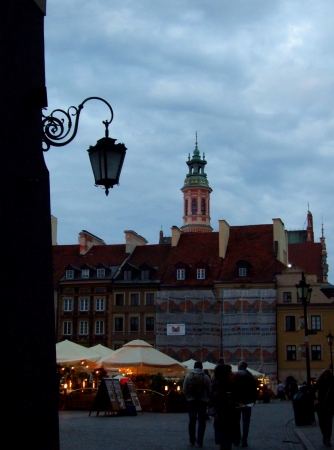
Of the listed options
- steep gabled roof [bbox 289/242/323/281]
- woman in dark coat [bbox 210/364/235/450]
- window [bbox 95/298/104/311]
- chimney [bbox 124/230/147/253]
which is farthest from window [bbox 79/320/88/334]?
woman in dark coat [bbox 210/364/235/450]

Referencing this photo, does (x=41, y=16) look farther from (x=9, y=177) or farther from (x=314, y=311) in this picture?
(x=314, y=311)

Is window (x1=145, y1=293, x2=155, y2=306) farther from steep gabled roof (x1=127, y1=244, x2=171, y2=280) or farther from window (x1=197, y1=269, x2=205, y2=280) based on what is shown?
window (x1=197, y1=269, x2=205, y2=280)

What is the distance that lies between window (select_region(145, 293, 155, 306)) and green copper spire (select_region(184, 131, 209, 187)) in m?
52.3

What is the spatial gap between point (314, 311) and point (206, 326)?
7980mm

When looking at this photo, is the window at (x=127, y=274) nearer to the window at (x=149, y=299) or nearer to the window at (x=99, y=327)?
the window at (x=149, y=299)

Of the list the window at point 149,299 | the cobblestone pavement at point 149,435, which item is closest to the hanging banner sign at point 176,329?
the window at point 149,299

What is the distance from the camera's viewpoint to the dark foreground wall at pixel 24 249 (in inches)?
241

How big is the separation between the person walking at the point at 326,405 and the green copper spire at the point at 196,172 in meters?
93.6

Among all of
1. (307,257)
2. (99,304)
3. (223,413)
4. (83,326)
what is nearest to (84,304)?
(99,304)

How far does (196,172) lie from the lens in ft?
355

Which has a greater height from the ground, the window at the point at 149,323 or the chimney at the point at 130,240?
the chimney at the point at 130,240

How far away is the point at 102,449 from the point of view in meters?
11.1

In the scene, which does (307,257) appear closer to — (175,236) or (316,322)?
(175,236)

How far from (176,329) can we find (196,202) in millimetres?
53844
